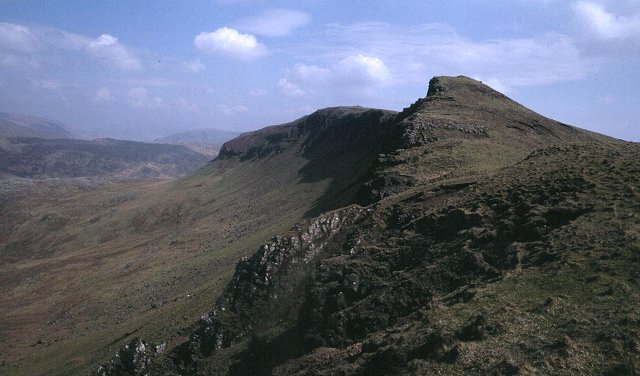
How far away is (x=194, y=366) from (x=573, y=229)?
80.6 feet

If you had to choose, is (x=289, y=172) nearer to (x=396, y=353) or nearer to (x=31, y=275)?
(x=31, y=275)

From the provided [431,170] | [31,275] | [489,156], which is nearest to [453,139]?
[489,156]

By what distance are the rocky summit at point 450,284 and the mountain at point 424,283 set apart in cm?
9

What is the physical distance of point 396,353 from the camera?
18.0m

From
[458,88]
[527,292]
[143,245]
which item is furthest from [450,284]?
[143,245]

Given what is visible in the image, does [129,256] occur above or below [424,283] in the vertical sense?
below

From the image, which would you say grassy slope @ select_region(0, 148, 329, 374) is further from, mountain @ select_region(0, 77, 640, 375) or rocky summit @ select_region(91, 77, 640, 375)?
rocky summit @ select_region(91, 77, 640, 375)

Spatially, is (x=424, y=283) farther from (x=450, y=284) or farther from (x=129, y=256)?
(x=129, y=256)

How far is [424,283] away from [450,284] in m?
1.44

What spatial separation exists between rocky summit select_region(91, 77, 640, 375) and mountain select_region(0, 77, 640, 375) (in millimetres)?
88

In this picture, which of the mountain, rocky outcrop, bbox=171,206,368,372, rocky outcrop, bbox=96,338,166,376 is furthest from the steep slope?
rocky outcrop, bbox=171,206,368,372

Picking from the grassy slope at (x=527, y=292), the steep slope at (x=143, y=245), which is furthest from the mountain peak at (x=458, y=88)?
the grassy slope at (x=527, y=292)

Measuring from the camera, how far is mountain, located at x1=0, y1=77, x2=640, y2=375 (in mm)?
17047

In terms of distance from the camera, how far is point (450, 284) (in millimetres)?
23156
